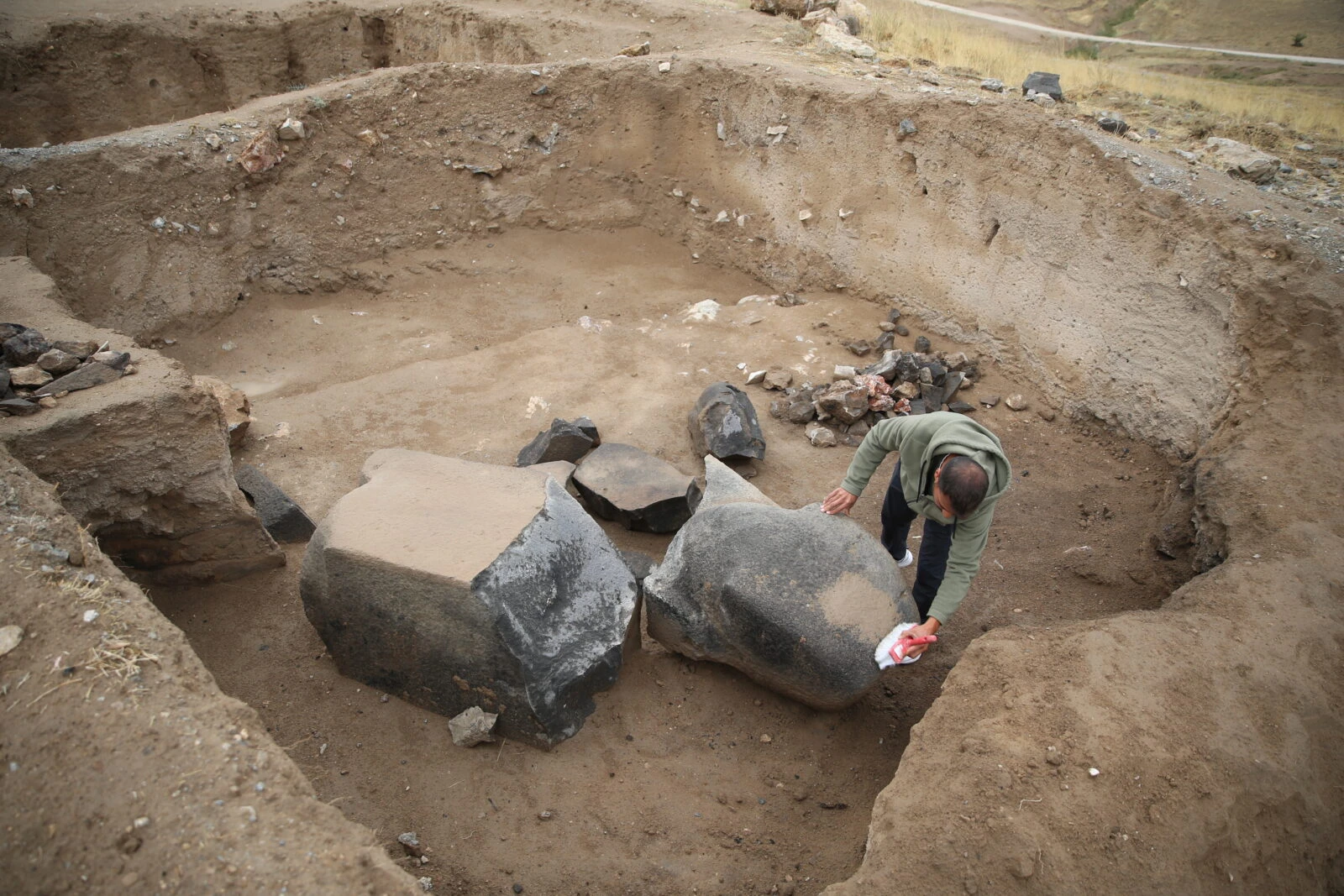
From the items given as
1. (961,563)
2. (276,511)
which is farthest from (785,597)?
(276,511)

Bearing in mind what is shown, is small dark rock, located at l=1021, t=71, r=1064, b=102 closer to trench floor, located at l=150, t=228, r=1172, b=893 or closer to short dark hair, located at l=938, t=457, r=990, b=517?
trench floor, located at l=150, t=228, r=1172, b=893

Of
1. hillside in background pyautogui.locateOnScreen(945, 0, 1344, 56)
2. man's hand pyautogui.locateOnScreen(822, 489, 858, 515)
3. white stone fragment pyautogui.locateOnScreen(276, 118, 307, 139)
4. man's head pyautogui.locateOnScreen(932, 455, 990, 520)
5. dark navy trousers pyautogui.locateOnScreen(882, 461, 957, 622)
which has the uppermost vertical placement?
hillside in background pyautogui.locateOnScreen(945, 0, 1344, 56)

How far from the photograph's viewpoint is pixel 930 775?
99.8 inches

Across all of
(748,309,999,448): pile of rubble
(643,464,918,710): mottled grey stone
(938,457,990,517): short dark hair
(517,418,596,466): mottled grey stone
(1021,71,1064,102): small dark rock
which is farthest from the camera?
(1021,71,1064,102): small dark rock

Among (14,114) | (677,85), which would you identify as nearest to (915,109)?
(677,85)

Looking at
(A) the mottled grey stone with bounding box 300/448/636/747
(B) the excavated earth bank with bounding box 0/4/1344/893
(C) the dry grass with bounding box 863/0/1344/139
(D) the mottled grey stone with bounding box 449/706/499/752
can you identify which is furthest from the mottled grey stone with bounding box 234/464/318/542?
(C) the dry grass with bounding box 863/0/1344/139

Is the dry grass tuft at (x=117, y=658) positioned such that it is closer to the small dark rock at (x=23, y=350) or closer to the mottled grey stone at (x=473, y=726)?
the mottled grey stone at (x=473, y=726)

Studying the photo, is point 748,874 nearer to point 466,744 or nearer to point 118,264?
point 466,744

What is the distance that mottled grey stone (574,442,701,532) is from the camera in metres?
4.31

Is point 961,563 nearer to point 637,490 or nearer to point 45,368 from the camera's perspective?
point 637,490

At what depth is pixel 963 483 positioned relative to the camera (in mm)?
2785

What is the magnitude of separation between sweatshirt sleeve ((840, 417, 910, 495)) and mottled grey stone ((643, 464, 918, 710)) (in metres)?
0.17

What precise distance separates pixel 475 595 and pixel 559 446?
1972mm

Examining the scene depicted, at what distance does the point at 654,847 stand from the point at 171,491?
2549mm
